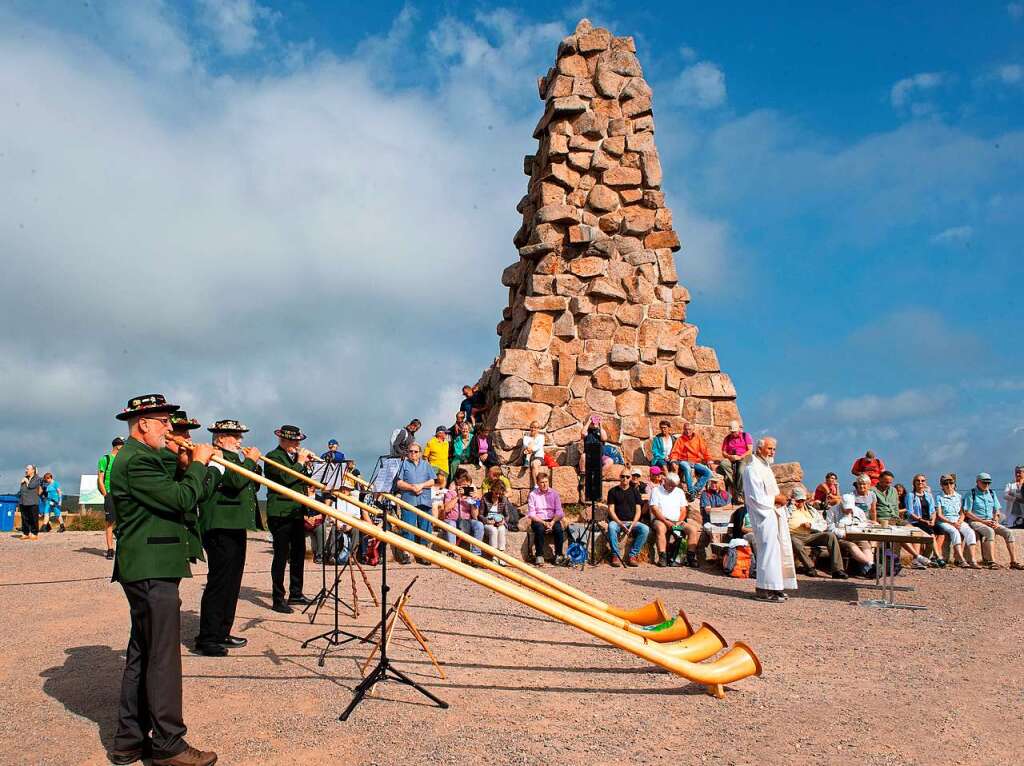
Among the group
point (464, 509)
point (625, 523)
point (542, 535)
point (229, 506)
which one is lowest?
point (542, 535)

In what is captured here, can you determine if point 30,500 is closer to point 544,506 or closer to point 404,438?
point 404,438

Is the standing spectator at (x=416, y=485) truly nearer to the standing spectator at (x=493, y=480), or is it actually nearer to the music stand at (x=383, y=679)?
the standing spectator at (x=493, y=480)

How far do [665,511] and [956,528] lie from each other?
15.2ft

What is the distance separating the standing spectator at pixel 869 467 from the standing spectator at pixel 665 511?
11.0ft

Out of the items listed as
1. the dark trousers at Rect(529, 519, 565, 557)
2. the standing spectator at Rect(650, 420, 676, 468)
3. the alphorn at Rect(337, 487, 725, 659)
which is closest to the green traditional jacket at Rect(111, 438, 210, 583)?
the alphorn at Rect(337, 487, 725, 659)

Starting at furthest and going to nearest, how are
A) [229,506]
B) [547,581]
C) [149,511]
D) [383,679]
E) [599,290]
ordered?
1. [599,290]
2. [229,506]
3. [547,581]
4. [383,679]
5. [149,511]

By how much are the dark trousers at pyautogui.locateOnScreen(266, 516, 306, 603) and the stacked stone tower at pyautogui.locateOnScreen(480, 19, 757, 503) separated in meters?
6.98

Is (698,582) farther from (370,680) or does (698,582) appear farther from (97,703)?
(97,703)

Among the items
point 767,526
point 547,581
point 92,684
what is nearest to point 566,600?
point 547,581

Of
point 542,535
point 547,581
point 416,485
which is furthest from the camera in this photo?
point 542,535

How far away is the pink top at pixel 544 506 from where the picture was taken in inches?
480

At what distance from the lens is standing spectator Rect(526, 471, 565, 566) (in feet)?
39.4

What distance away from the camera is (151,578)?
411 centimetres

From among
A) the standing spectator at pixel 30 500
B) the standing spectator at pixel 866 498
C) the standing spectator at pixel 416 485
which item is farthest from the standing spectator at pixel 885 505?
the standing spectator at pixel 30 500
